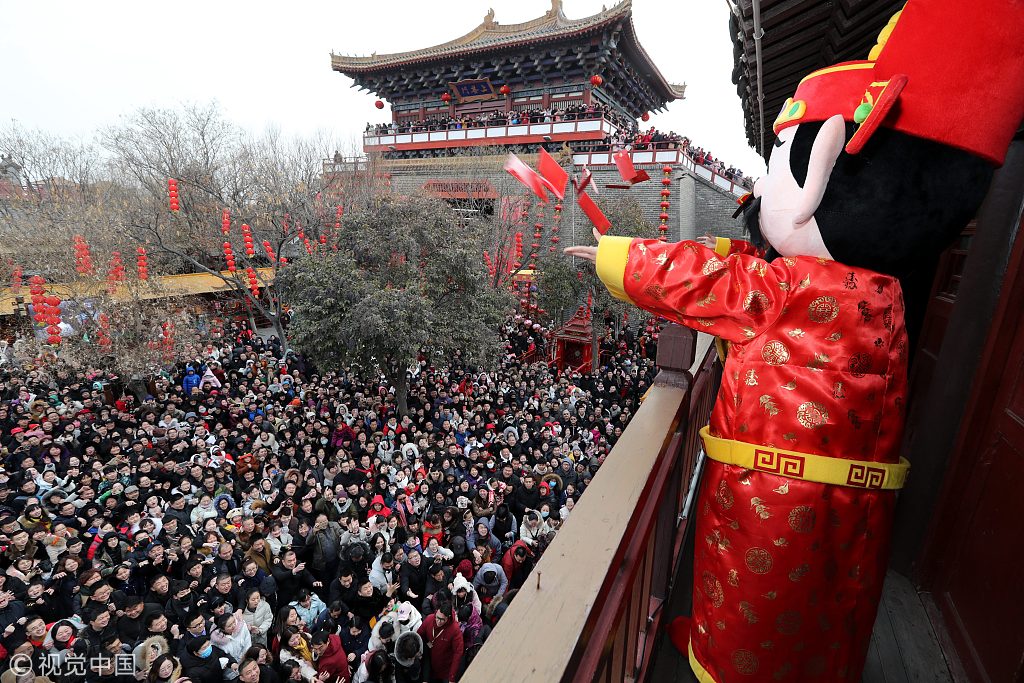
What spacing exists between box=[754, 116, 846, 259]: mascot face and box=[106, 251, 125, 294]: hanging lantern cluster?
11716mm

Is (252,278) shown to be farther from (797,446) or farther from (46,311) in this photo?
(797,446)

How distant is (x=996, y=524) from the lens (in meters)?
1.96

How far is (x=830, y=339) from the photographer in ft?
5.65

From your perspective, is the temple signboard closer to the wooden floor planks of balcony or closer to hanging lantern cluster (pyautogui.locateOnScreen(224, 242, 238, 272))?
hanging lantern cluster (pyautogui.locateOnScreen(224, 242, 238, 272))

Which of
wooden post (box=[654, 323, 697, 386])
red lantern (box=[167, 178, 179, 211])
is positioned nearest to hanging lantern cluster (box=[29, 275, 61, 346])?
red lantern (box=[167, 178, 179, 211])

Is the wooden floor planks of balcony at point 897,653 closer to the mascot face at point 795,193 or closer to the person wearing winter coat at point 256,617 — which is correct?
the mascot face at point 795,193

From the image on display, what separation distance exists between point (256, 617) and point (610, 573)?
4.16 m

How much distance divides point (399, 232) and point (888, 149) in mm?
7453

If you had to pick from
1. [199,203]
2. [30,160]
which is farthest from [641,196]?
[30,160]

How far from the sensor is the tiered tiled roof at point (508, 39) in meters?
17.0

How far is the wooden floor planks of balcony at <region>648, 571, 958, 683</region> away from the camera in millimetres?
2101

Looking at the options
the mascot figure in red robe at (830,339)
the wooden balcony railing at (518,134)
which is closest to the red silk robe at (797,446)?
the mascot figure in red robe at (830,339)

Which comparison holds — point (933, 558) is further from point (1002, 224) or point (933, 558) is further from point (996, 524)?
point (1002, 224)

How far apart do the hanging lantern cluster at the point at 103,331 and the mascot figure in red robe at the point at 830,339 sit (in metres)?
10.7
